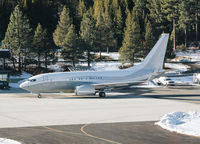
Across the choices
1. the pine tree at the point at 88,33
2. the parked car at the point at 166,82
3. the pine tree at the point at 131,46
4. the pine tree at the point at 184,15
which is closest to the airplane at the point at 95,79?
the parked car at the point at 166,82

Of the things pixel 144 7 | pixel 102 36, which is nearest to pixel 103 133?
pixel 102 36

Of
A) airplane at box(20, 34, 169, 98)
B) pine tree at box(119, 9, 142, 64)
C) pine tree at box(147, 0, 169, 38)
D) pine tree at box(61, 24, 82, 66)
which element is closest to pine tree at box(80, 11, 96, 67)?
pine tree at box(61, 24, 82, 66)

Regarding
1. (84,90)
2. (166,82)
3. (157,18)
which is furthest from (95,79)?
(157,18)

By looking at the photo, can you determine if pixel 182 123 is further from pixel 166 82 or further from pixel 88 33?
pixel 88 33

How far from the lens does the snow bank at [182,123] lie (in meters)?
28.3

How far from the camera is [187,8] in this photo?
136 m

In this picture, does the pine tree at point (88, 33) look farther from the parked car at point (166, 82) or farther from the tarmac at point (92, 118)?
the tarmac at point (92, 118)

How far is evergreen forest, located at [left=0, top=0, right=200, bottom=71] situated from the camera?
91.8 m

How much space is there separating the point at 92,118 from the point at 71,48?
61295mm

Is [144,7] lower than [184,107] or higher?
higher

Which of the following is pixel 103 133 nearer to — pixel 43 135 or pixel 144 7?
pixel 43 135

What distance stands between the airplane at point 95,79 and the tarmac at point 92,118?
4.53 feet

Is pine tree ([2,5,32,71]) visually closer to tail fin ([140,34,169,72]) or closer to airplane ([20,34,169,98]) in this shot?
airplane ([20,34,169,98])

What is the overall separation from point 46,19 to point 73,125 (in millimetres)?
112283
